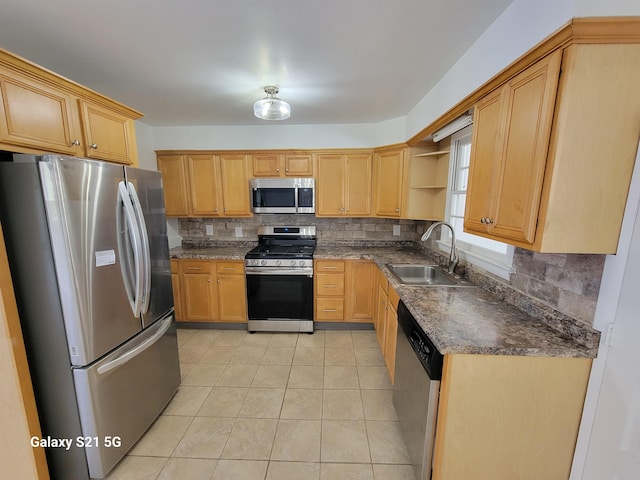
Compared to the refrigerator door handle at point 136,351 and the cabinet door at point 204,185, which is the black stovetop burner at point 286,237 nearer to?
the cabinet door at point 204,185

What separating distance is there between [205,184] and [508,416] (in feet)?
11.0

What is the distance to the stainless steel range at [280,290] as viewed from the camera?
2883 mm

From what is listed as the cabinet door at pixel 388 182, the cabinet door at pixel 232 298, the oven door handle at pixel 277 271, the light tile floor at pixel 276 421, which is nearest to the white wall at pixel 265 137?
the cabinet door at pixel 388 182

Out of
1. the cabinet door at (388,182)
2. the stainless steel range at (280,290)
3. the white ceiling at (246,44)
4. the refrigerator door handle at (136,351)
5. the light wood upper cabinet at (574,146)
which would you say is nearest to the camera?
the light wood upper cabinet at (574,146)

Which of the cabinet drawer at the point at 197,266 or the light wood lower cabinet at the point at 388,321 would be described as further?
the cabinet drawer at the point at 197,266

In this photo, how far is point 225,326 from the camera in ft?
10.2

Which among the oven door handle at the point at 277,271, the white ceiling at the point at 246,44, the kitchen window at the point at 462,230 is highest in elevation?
the white ceiling at the point at 246,44

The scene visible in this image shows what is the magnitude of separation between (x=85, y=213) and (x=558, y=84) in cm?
213

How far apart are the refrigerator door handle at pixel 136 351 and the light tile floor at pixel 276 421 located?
2.06 ft

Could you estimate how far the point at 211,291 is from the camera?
3000 millimetres

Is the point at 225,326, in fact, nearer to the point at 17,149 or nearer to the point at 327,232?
the point at 327,232

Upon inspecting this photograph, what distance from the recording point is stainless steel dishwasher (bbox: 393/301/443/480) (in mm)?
1174

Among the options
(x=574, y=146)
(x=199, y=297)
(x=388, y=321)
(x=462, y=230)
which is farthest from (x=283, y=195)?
(x=574, y=146)

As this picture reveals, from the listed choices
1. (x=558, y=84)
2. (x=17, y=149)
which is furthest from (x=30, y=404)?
(x=558, y=84)
